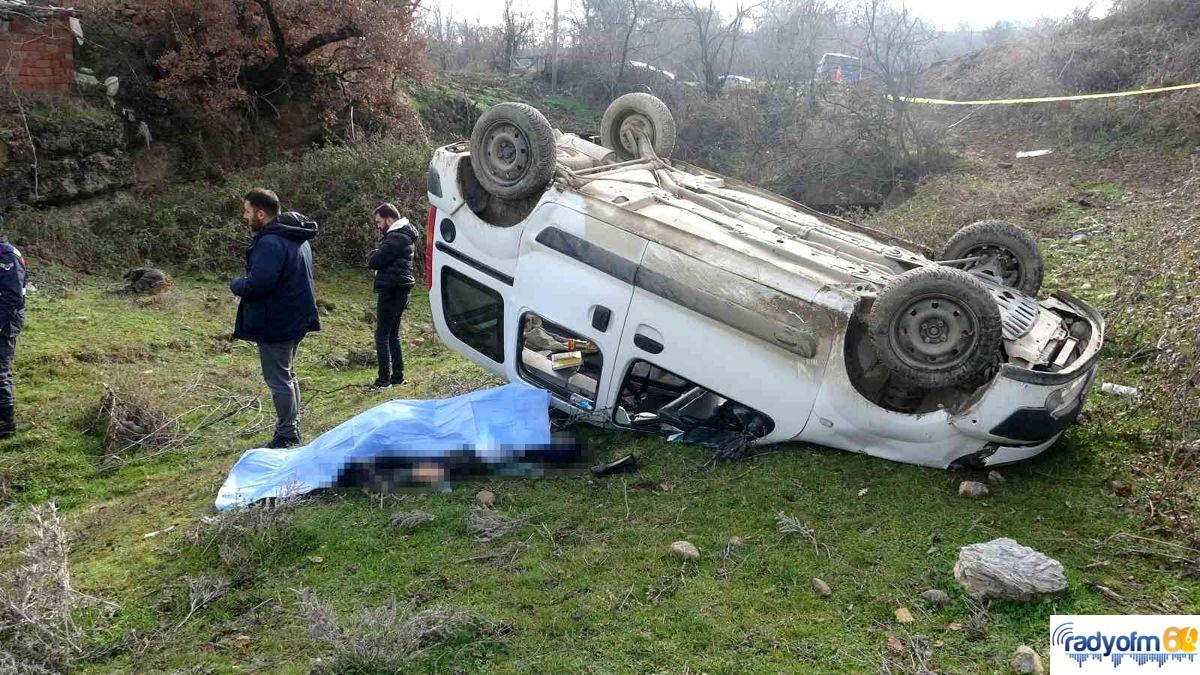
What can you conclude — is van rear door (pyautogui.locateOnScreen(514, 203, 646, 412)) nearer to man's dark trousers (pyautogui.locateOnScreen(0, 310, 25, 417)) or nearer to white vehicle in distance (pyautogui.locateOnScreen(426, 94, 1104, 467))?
white vehicle in distance (pyautogui.locateOnScreen(426, 94, 1104, 467))

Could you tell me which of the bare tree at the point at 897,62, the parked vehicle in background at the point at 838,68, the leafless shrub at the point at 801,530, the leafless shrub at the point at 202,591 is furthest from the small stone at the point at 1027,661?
the parked vehicle in background at the point at 838,68

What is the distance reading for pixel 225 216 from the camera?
11648mm

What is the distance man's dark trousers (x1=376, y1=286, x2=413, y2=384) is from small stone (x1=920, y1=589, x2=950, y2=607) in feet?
16.3

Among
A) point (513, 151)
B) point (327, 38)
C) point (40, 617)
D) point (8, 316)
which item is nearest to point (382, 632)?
point (40, 617)

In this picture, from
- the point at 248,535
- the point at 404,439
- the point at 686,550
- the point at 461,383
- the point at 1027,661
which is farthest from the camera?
the point at 461,383

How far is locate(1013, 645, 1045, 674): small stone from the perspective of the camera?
10.0 ft

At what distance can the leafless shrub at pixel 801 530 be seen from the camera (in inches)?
153

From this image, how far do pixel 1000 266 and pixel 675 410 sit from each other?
2.35 m

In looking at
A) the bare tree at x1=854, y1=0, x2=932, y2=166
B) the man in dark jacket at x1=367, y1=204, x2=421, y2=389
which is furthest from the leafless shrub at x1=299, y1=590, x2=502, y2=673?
the bare tree at x1=854, y1=0, x2=932, y2=166

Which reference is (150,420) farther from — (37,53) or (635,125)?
(37,53)

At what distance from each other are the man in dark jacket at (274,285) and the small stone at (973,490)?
4.16m

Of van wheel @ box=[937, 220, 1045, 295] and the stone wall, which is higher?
van wheel @ box=[937, 220, 1045, 295]

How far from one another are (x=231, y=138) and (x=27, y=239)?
3869mm

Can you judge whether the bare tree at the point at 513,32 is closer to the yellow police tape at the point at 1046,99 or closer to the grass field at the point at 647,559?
the yellow police tape at the point at 1046,99
